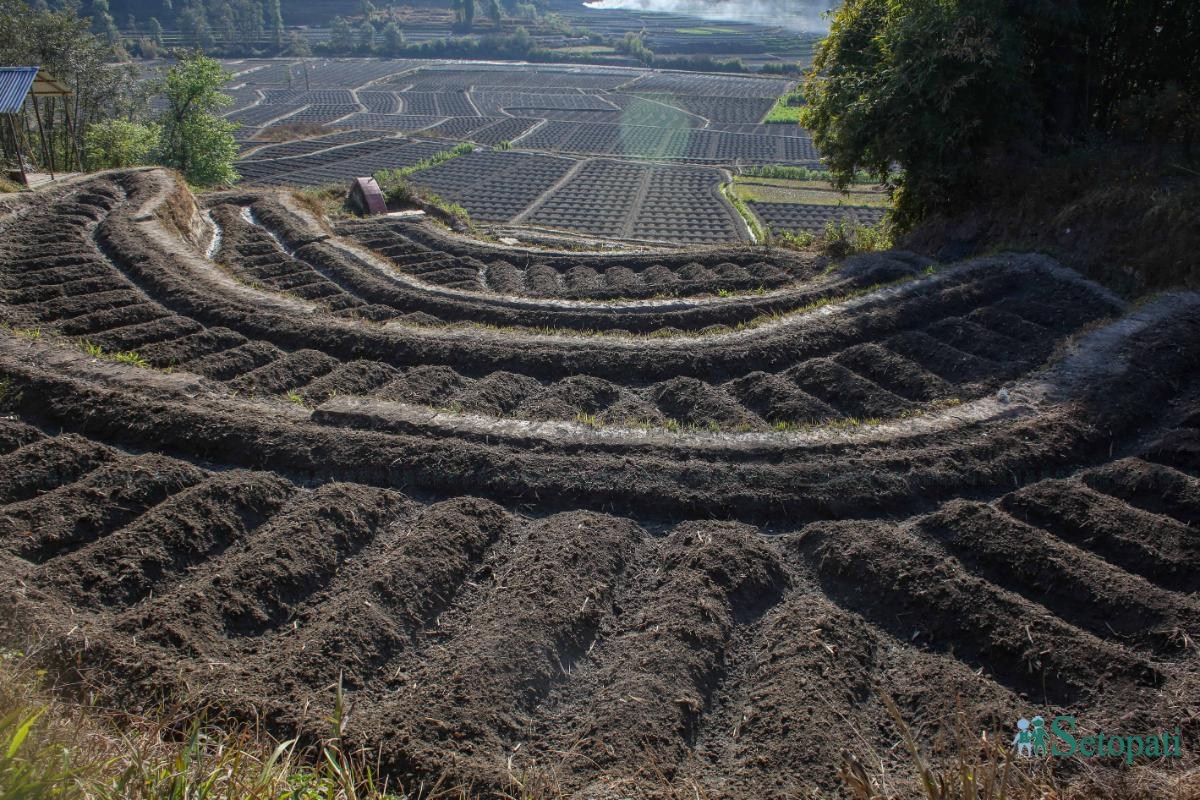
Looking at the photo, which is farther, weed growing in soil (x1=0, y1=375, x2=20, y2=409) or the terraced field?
weed growing in soil (x1=0, y1=375, x2=20, y2=409)

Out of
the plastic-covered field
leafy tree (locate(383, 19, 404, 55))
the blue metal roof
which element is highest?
leafy tree (locate(383, 19, 404, 55))

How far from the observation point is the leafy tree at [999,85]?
47.9 ft

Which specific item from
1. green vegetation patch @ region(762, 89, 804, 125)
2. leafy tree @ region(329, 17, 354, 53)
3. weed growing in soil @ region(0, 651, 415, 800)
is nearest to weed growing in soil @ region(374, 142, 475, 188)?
green vegetation patch @ region(762, 89, 804, 125)

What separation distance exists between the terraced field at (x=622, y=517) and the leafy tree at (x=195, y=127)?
23.6 metres

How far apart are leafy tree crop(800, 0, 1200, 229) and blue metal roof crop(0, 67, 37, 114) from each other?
721 inches

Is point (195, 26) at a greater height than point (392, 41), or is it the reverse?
point (195, 26)

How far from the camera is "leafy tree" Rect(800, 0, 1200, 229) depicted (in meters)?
14.6

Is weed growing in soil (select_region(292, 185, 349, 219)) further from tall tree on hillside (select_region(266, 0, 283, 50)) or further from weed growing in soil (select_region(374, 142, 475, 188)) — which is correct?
tall tree on hillside (select_region(266, 0, 283, 50))

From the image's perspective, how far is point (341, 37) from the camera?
12794cm

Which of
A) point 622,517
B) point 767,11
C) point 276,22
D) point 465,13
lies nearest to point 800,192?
point 622,517

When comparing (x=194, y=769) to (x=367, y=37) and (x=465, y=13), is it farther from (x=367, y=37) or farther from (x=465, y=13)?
(x=465, y=13)

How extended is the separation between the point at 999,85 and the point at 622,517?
12512 mm

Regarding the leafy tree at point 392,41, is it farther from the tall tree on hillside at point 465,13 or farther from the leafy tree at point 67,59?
the leafy tree at point 67,59

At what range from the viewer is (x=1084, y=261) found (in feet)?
42.5
